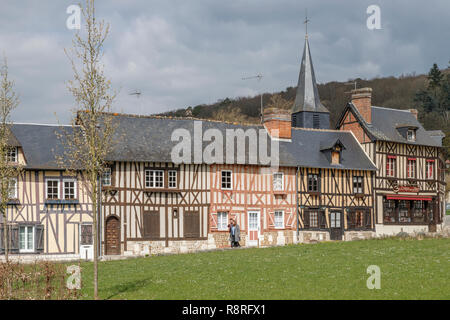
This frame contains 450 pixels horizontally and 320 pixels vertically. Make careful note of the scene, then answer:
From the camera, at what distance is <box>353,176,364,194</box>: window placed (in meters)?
31.1

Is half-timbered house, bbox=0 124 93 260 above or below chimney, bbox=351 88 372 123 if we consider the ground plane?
below

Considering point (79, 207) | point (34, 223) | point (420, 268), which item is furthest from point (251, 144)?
point (420, 268)

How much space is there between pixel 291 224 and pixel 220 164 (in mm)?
4646

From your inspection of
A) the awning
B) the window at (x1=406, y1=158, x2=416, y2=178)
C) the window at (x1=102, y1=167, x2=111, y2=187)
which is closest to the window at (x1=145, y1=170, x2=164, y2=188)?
the window at (x1=102, y1=167, x2=111, y2=187)

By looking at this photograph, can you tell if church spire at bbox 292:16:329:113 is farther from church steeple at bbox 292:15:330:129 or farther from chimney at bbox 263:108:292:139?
chimney at bbox 263:108:292:139

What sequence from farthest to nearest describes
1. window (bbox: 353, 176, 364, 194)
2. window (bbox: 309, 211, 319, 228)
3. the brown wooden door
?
1. window (bbox: 353, 176, 364, 194)
2. window (bbox: 309, 211, 319, 228)
3. the brown wooden door

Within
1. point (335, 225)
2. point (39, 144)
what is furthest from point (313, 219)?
point (39, 144)

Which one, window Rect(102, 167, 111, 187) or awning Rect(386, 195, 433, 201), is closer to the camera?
window Rect(102, 167, 111, 187)

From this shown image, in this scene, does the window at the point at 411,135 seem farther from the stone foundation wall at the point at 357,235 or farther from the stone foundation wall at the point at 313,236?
the stone foundation wall at the point at 313,236

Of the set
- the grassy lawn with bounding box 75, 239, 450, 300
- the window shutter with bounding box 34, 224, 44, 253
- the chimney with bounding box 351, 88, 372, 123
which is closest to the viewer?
the grassy lawn with bounding box 75, 239, 450, 300

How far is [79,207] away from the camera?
80.2 ft

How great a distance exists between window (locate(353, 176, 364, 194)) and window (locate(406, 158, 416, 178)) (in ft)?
11.4

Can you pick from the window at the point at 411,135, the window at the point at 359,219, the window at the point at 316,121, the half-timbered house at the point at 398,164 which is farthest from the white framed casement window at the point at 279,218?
the window at the point at 411,135

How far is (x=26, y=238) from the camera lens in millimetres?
23781
